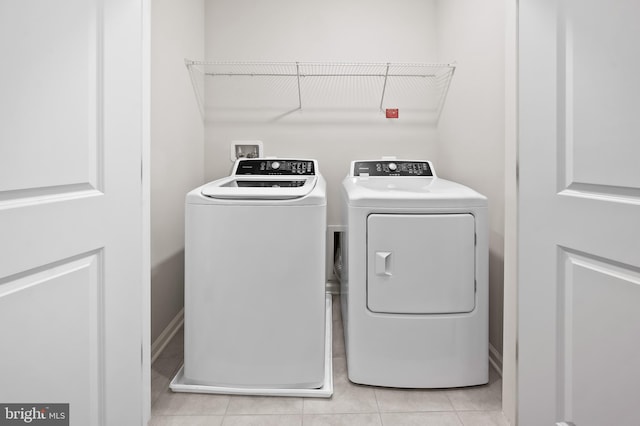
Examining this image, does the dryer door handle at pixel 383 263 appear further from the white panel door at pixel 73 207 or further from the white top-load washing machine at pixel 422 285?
the white panel door at pixel 73 207

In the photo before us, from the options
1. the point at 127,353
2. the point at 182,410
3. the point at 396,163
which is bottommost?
the point at 182,410

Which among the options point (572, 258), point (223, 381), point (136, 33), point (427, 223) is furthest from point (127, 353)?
point (572, 258)

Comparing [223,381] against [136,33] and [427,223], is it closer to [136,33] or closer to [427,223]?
[427,223]

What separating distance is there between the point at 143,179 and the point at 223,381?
94 centimetres

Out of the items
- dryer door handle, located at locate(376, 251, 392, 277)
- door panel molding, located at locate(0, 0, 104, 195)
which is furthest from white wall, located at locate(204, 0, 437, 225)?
door panel molding, located at locate(0, 0, 104, 195)

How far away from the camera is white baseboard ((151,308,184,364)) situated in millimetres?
1818

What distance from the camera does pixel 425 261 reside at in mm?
1538

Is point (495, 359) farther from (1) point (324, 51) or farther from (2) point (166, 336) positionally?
(1) point (324, 51)

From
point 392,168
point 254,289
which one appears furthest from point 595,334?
point 392,168

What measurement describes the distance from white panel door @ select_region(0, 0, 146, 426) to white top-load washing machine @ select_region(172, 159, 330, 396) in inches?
13.0

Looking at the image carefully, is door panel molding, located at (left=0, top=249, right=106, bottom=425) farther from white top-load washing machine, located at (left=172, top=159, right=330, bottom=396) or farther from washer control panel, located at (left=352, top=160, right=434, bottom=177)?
washer control panel, located at (left=352, top=160, right=434, bottom=177)

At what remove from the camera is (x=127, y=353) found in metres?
1.14

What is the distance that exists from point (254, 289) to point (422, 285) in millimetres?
725

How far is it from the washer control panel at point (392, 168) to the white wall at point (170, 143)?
1.09m
